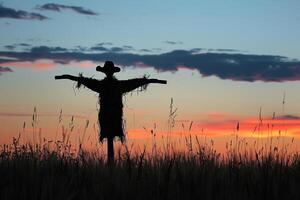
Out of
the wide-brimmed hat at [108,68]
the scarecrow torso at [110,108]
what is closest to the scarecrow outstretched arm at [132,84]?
the scarecrow torso at [110,108]

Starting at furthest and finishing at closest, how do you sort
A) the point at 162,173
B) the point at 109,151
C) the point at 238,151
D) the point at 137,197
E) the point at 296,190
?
1. the point at 109,151
2. the point at 238,151
3. the point at 162,173
4. the point at 296,190
5. the point at 137,197

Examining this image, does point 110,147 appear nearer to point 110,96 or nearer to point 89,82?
point 110,96

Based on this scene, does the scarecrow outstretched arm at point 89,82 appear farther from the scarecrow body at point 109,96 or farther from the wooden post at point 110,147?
the wooden post at point 110,147

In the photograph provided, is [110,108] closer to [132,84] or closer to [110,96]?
[110,96]

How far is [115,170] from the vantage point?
7.60m

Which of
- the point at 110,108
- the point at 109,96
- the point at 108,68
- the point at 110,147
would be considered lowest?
the point at 110,147

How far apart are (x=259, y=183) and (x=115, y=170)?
2.04 m

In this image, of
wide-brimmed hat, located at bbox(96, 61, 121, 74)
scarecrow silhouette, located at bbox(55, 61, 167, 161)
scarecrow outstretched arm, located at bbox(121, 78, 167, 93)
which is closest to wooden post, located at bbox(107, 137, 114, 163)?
scarecrow silhouette, located at bbox(55, 61, 167, 161)

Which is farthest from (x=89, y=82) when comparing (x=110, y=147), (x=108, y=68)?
(x=110, y=147)

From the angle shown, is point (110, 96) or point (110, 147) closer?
point (110, 147)

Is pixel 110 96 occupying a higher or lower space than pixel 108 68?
lower

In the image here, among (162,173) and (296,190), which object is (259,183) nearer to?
(296,190)

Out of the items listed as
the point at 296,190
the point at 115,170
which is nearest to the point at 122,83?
the point at 115,170

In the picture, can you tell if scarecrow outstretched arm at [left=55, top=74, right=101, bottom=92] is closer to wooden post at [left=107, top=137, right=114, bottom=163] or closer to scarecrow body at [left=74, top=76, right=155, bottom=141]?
scarecrow body at [left=74, top=76, right=155, bottom=141]
